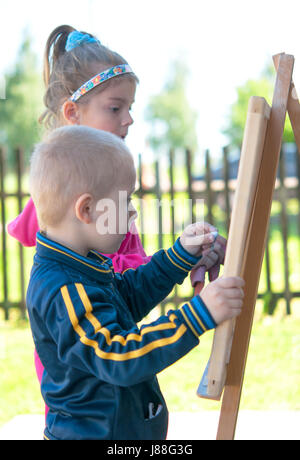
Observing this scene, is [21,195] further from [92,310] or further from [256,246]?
[92,310]

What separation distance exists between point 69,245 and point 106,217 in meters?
0.12

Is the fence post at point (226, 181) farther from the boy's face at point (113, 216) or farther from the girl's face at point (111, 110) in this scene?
the boy's face at point (113, 216)

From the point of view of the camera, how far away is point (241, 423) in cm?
305

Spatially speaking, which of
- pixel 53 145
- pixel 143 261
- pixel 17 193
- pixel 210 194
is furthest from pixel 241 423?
pixel 17 193

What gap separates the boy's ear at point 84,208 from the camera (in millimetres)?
1396

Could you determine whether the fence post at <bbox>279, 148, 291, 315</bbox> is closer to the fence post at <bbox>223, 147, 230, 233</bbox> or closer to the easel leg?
the fence post at <bbox>223, 147, 230, 233</bbox>

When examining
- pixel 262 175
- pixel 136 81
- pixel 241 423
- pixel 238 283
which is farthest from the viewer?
pixel 241 423

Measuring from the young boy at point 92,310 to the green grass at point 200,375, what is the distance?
2.20 metres

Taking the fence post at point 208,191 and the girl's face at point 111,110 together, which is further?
the fence post at point 208,191

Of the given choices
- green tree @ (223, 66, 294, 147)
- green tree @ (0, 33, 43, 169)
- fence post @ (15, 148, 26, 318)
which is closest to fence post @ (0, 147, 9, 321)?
fence post @ (15, 148, 26, 318)

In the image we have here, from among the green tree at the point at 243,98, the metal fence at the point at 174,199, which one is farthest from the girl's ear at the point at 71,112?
the green tree at the point at 243,98

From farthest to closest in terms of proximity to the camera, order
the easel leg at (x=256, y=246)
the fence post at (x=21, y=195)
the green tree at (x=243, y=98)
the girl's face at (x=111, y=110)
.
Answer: the green tree at (x=243, y=98) < the fence post at (x=21, y=195) < the girl's face at (x=111, y=110) < the easel leg at (x=256, y=246)

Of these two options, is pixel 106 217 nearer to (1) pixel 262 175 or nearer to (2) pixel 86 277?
(2) pixel 86 277

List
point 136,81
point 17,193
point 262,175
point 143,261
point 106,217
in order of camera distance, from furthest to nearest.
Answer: point 17,193 → point 136,81 → point 143,261 → point 262,175 → point 106,217
